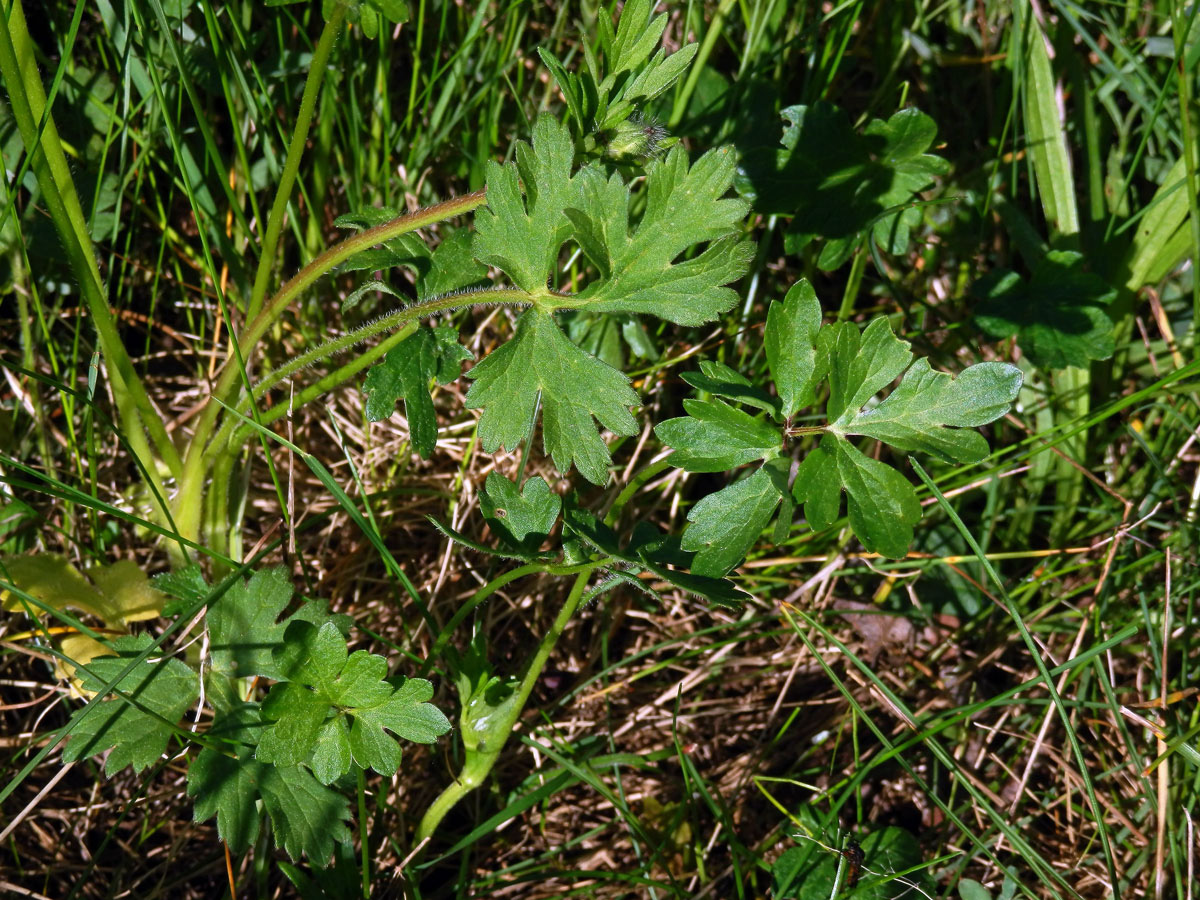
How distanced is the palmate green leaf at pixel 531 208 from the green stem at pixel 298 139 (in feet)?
1.09

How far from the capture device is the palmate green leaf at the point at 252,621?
193 cm

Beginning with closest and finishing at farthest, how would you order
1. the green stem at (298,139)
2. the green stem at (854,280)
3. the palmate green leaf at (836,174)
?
1. the green stem at (298,139)
2. the palmate green leaf at (836,174)
3. the green stem at (854,280)

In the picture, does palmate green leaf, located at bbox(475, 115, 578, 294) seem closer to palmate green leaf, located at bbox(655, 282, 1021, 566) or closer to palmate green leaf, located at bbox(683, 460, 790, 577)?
palmate green leaf, located at bbox(655, 282, 1021, 566)

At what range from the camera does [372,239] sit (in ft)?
5.57

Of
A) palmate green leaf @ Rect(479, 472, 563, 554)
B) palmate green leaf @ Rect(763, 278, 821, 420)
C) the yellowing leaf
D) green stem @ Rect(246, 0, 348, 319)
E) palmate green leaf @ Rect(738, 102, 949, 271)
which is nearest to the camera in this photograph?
green stem @ Rect(246, 0, 348, 319)

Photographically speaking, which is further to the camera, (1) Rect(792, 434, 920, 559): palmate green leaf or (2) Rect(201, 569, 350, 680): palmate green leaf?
(2) Rect(201, 569, 350, 680): palmate green leaf

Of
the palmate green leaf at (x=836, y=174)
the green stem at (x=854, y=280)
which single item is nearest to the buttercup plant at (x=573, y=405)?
the palmate green leaf at (x=836, y=174)

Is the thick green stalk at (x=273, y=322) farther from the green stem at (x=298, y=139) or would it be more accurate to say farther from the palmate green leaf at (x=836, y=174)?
the palmate green leaf at (x=836, y=174)

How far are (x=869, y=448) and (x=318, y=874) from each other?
5.56ft

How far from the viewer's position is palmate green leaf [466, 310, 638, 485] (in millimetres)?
1685

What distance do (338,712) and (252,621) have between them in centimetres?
32

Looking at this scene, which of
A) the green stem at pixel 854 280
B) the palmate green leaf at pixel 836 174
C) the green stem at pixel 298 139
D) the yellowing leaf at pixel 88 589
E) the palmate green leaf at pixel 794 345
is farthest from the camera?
Answer: the green stem at pixel 854 280

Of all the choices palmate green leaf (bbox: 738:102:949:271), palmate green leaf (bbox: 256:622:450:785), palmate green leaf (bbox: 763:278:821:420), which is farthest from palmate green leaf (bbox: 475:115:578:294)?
palmate green leaf (bbox: 738:102:949:271)

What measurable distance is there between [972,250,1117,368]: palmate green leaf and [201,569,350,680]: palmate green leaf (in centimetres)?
183
